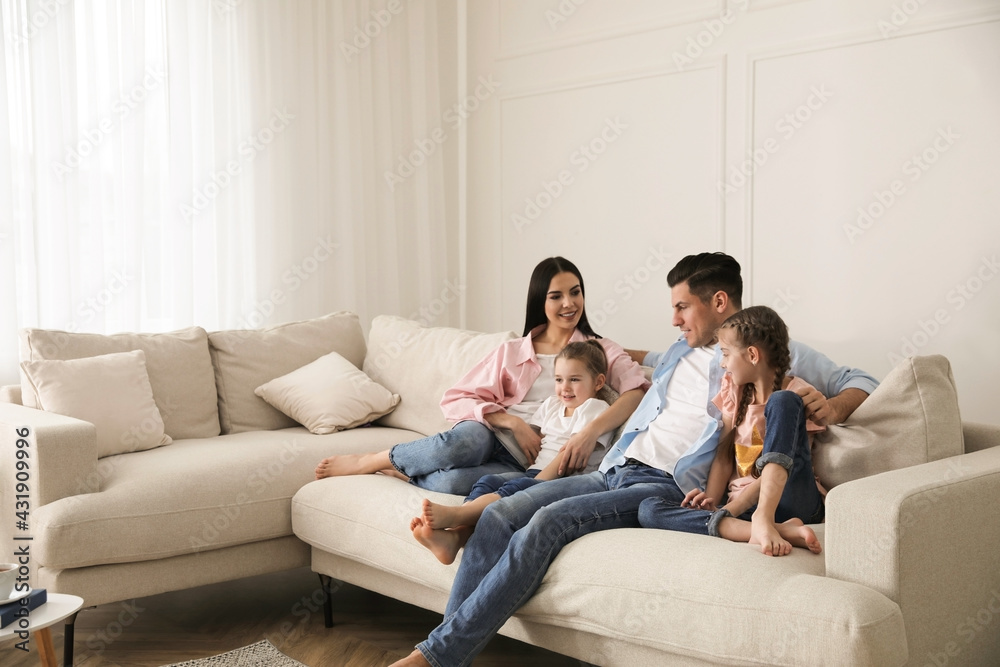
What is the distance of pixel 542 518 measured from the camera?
6.86 ft

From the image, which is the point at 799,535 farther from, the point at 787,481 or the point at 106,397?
A: the point at 106,397

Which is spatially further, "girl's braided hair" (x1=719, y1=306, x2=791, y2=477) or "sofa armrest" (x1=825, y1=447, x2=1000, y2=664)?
"girl's braided hair" (x1=719, y1=306, x2=791, y2=477)

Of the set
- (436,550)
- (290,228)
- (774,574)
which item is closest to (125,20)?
(290,228)

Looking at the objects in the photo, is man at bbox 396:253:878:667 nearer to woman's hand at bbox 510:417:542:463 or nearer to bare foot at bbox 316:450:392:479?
woman's hand at bbox 510:417:542:463

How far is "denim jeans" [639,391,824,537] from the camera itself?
200 cm

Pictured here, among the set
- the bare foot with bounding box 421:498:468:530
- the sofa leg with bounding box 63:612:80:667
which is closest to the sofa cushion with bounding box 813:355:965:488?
the bare foot with bounding box 421:498:468:530

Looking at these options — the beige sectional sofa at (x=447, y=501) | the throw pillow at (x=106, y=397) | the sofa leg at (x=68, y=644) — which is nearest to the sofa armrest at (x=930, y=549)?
the beige sectional sofa at (x=447, y=501)

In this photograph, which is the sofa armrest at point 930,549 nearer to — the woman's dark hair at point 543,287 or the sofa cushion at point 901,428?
the sofa cushion at point 901,428

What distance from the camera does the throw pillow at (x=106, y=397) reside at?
289 centimetres

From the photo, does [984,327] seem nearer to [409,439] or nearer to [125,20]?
[409,439]

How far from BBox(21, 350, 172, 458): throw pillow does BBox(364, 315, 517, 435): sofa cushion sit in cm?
→ 82

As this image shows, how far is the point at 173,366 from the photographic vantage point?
3256 mm

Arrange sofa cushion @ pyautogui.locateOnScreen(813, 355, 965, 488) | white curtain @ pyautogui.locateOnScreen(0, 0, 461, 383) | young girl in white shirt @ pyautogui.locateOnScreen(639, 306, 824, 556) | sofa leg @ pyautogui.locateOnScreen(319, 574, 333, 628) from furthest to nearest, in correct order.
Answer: white curtain @ pyautogui.locateOnScreen(0, 0, 461, 383) → sofa leg @ pyautogui.locateOnScreen(319, 574, 333, 628) → sofa cushion @ pyautogui.locateOnScreen(813, 355, 965, 488) → young girl in white shirt @ pyautogui.locateOnScreen(639, 306, 824, 556)

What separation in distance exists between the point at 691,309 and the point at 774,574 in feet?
2.87
